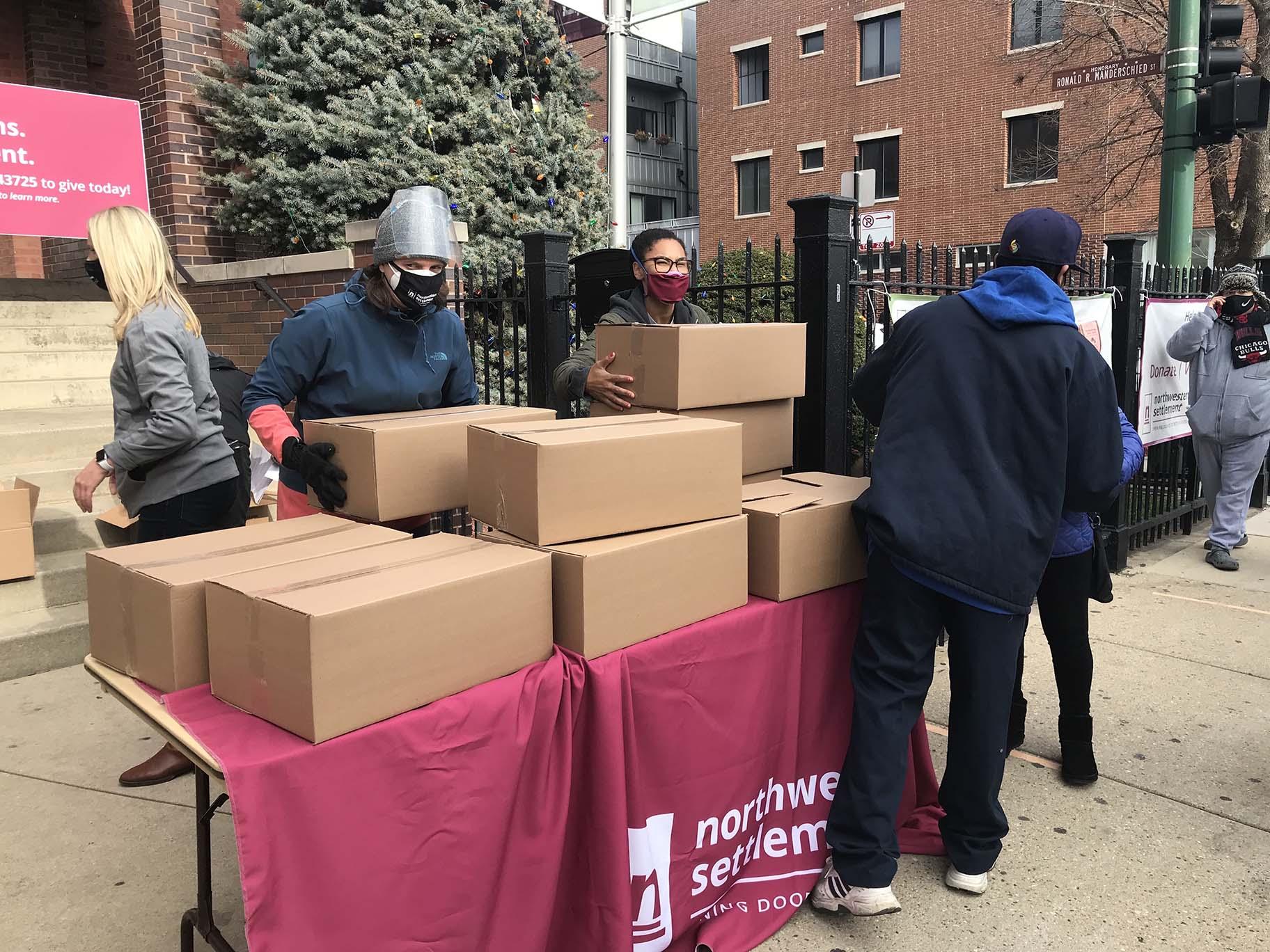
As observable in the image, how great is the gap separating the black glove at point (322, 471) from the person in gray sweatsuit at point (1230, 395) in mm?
6051

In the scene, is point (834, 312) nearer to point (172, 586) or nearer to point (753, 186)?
point (172, 586)

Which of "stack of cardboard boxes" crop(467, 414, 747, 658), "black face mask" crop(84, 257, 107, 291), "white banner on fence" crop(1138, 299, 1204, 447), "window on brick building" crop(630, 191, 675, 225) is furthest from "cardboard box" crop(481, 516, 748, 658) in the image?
"window on brick building" crop(630, 191, 675, 225)

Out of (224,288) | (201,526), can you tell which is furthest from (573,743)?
(224,288)

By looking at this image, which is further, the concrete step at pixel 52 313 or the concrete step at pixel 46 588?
the concrete step at pixel 52 313

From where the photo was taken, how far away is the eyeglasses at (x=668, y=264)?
336 centimetres

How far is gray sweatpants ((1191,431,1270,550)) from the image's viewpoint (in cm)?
641

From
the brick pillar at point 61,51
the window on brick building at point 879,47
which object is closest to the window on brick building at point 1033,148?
the window on brick building at point 879,47

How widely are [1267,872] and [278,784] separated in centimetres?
287

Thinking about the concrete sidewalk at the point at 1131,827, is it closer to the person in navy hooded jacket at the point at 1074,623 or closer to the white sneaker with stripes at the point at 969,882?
the white sneaker with stripes at the point at 969,882

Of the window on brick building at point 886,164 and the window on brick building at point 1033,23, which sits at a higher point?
the window on brick building at point 1033,23

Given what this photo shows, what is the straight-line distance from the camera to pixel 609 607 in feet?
7.14

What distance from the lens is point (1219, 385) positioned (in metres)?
6.46

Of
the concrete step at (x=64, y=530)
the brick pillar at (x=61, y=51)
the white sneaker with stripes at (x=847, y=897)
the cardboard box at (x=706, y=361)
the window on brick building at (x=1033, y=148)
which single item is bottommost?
the white sneaker with stripes at (x=847, y=897)

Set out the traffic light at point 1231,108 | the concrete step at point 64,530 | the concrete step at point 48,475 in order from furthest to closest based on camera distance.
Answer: the traffic light at point 1231,108
the concrete step at point 48,475
the concrete step at point 64,530
